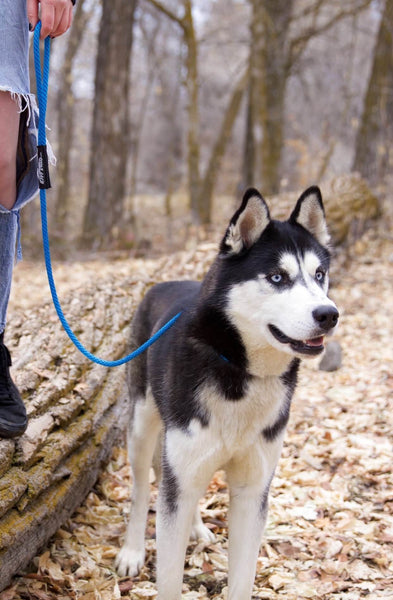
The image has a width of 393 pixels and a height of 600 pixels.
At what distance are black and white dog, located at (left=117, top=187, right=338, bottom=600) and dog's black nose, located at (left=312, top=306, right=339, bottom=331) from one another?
108 mm

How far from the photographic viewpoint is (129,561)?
3.07 metres

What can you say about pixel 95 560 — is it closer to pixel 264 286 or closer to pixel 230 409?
pixel 230 409

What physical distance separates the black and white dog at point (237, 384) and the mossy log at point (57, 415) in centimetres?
63

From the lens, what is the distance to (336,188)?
378 inches

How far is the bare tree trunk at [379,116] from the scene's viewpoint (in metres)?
11.0

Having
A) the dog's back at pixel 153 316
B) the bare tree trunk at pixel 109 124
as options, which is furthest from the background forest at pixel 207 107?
the dog's back at pixel 153 316

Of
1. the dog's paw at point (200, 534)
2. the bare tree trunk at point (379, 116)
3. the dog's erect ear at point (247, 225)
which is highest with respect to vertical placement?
the bare tree trunk at point (379, 116)

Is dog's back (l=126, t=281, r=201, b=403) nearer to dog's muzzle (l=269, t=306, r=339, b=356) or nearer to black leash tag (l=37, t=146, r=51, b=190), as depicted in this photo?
dog's muzzle (l=269, t=306, r=339, b=356)

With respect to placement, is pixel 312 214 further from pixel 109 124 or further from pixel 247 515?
pixel 109 124

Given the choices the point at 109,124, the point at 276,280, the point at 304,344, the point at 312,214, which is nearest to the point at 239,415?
the point at 304,344

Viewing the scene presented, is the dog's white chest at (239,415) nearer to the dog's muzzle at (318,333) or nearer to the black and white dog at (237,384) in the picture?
the black and white dog at (237,384)

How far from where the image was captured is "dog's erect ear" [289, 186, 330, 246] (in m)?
2.65

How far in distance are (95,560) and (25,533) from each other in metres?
0.63

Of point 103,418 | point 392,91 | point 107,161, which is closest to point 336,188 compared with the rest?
point 392,91
